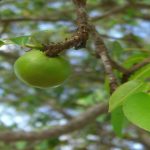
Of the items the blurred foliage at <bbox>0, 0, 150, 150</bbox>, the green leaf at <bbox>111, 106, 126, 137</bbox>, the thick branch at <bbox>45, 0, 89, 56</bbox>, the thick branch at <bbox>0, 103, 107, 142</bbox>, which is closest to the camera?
the thick branch at <bbox>45, 0, 89, 56</bbox>

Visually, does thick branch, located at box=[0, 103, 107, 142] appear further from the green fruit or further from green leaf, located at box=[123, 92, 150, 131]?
green leaf, located at box=[123, 92, 150, 131]

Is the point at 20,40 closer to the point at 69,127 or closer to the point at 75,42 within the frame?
the point at 75,42

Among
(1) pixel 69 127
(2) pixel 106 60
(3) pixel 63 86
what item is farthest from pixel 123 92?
(3) pixel 63 86

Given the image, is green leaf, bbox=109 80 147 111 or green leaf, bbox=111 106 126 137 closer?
green leaf, bbox=109 80 147 111

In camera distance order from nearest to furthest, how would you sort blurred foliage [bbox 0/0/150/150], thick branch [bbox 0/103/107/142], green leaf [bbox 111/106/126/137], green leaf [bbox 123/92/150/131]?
green leaf [bbox 123/92/150/131]
green leaf [bbox 111/106/126/137]
thick branch [bbox 0/103/107/142]
blurred foliage [bbox 0/0/150/150]

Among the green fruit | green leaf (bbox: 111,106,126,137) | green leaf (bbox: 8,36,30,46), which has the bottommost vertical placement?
green leaf (bbox: 111,106,126,137)

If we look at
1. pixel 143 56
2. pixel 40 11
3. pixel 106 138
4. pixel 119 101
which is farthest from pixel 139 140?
pixel 119 101

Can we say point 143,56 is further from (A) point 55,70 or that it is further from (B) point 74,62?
(B) point 74,62

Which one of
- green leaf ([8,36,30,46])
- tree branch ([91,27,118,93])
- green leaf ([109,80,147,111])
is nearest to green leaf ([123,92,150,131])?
green leaf ([109,80,147,111])
